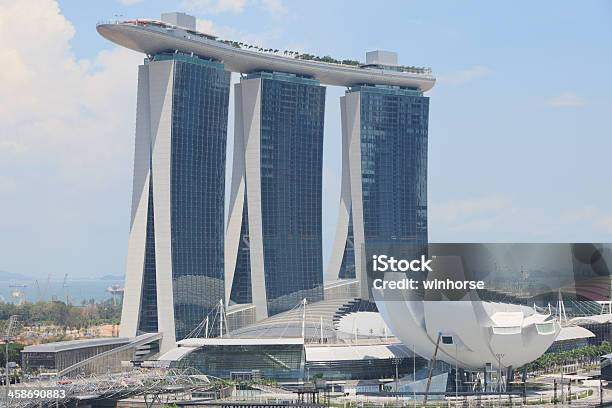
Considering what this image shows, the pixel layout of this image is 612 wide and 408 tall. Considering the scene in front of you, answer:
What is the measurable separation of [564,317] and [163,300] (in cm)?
3549

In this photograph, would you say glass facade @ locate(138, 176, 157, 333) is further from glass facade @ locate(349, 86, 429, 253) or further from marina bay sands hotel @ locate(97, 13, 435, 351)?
glass facade @ locate(349, 86, 429, 253)

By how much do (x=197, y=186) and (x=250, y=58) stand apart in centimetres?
1434

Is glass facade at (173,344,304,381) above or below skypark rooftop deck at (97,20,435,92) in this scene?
below

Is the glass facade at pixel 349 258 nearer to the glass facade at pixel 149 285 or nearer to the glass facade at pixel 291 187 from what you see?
the glass facade at pixel 291 187

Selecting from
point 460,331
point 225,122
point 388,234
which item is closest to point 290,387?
point 460,331

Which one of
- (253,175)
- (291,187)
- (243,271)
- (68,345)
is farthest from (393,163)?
(68,345)

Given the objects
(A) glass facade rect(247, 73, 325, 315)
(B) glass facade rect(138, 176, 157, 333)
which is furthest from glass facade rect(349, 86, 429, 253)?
(B) glass facade rect(138, 176, 157, 333)

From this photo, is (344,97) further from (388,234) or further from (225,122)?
(225,122)

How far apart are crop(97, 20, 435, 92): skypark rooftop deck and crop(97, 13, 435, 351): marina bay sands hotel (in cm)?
17

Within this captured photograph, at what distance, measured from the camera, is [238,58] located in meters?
119

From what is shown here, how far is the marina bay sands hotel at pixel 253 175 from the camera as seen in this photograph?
110 metres

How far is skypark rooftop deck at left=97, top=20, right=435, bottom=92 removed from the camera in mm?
107500

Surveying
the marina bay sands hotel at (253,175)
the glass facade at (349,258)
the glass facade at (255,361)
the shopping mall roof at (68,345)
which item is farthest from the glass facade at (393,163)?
the shopping mall roof at (68,345)

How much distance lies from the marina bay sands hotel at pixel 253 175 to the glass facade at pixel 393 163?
0.15 metres
